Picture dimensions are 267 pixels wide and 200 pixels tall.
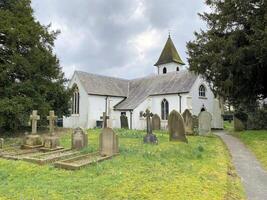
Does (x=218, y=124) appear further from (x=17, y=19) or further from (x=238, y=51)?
(x=17, y=19)

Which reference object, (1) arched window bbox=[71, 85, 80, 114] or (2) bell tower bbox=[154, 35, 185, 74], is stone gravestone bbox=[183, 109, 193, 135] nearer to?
(1) arched window bbox=[71, 85, 80, 114]

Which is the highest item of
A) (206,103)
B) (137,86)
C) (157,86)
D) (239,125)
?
(137,86)

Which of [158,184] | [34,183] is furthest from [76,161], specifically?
[158,184]

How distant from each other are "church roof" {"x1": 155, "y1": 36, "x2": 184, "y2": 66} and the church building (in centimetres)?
811

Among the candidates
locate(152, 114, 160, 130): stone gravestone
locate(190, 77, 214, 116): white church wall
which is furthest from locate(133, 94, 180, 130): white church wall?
locate(152, 114, 160, 130): stone gravestone

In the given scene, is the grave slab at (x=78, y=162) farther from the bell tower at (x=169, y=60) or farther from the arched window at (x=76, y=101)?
the bell tower at (x=169, y=60)

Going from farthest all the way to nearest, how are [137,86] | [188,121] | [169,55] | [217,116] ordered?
[169,55]
[137,86]
[217,116]
[188,121]

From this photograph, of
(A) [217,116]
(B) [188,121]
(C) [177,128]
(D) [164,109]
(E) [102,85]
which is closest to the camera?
(C) [177,128]

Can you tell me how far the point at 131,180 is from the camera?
24.1 feet

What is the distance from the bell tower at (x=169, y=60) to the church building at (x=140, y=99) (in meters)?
7.66

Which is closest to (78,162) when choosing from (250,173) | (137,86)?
(250,173)

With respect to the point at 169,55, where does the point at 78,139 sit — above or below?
below

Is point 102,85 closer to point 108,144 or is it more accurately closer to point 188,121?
point 188,121

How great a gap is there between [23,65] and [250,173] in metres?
15.6
